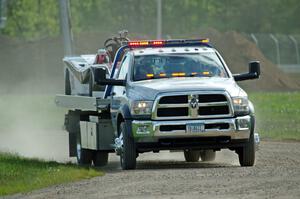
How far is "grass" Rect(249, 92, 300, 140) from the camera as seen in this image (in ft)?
105

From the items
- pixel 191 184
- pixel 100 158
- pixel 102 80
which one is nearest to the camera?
pixel 191 184

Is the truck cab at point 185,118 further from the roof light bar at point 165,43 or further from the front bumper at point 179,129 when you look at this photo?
A: the roof light bar at point 165,43

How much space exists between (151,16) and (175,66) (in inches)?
2727

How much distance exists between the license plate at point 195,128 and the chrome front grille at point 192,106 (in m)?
0.15

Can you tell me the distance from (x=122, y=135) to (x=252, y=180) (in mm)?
3746

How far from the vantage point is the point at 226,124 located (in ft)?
65.2

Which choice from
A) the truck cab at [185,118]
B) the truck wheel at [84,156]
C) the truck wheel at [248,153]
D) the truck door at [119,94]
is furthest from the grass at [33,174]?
the truck wheel at [248,153]

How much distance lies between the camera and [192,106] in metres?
19.9

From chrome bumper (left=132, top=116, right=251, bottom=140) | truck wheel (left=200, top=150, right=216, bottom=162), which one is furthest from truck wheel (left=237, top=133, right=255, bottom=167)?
truck wheel (left=200, top=150, right=216, bottom=162)

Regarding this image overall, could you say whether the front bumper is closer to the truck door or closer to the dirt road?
the dirt road

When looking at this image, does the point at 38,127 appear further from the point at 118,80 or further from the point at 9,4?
the point at 9,4

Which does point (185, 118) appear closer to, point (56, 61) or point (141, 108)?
point (141, 108)

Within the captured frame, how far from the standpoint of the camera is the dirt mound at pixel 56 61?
67938 mm

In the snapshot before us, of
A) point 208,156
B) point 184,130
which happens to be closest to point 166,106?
point 184,130
